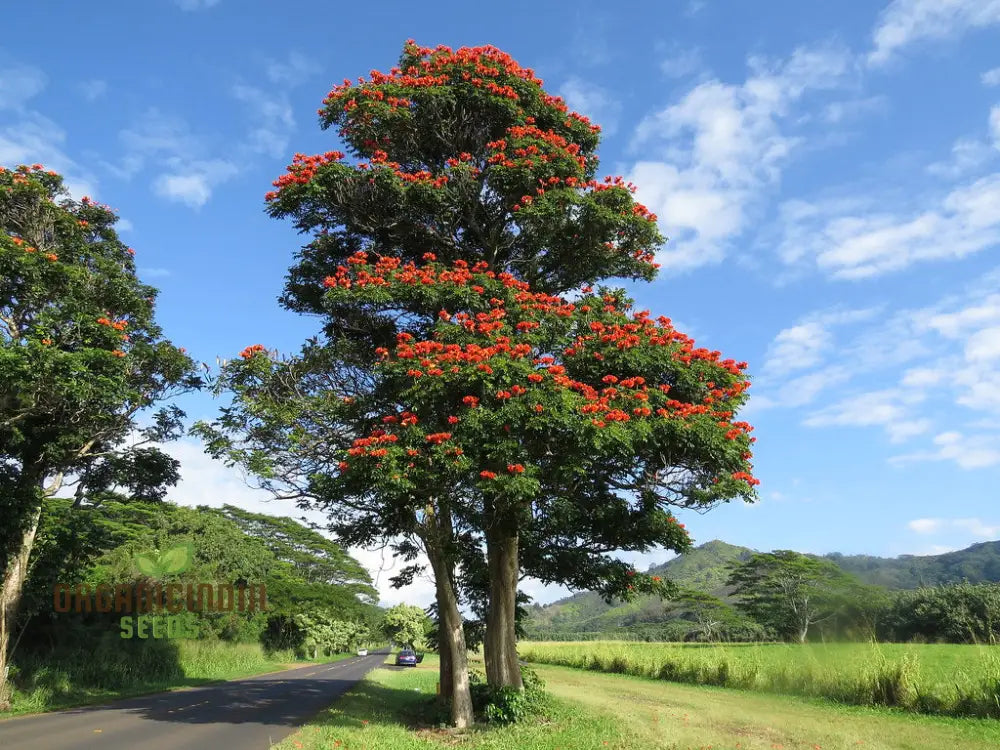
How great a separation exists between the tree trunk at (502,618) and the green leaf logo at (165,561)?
21.6 metres

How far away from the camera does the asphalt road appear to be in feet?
37.4

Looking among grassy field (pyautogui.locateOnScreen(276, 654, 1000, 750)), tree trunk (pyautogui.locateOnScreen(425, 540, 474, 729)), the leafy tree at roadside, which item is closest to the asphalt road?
grassy field (pyautogui.locateOnScreen(276, 654, 1000, 750))

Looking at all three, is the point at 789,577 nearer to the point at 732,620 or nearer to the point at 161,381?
the point at 732,620

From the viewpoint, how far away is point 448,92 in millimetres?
14219

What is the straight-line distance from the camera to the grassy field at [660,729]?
1097 centimetres

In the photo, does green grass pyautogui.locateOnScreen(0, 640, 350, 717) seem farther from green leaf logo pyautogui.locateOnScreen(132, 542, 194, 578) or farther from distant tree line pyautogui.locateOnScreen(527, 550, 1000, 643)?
distant tree line pyautogui.locateOnScreen(527, 550, 1000, 643)

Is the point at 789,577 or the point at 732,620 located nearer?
the point at 789,577

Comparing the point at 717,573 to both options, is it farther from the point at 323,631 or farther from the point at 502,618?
the point at 502,618

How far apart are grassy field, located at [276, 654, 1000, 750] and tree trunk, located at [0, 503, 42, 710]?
8.58 m

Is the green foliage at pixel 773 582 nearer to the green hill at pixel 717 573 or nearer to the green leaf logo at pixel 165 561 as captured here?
the green hill at pixel 717 573

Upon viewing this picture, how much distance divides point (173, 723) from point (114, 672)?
36.4ft

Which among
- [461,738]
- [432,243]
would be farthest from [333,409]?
[461,738]

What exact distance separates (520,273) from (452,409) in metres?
5.98

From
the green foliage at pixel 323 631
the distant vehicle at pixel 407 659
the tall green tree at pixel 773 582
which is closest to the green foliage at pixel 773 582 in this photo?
the tall green tree at pixel 773 582
